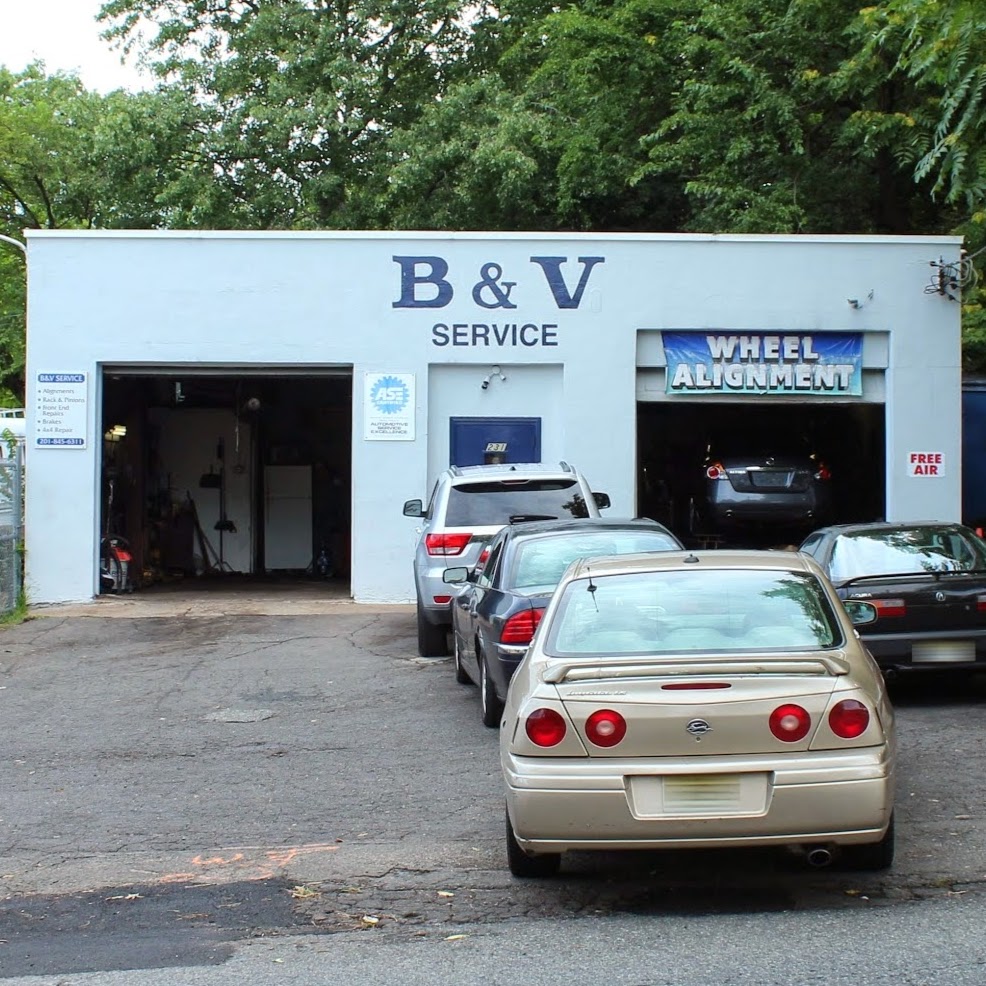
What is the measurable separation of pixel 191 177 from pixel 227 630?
15.1m

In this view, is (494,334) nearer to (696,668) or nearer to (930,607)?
(930,607)

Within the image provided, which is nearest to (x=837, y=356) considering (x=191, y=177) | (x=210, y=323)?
(x=210, y=323)

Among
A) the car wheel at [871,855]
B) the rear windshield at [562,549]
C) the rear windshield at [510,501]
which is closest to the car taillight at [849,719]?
the car wheel at [871,855]

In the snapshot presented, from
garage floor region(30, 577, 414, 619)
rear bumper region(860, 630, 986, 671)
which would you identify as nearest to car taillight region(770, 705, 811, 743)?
rear bumper region(860, 630, 986, 671)

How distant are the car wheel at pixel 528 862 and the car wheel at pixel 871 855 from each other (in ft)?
4.42

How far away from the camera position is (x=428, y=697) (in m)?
12.0

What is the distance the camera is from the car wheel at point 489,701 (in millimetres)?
10086

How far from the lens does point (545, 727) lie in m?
5.92

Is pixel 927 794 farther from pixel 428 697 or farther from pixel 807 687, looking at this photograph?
pixel 428 697

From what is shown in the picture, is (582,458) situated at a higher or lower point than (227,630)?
higher

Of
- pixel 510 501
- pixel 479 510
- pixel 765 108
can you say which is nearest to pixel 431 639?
pixel 479 510

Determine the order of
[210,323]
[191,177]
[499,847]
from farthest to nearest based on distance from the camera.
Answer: [191,177], [210,323], [499,847]

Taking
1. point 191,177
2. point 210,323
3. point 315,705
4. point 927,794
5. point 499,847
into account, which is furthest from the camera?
point 191,177

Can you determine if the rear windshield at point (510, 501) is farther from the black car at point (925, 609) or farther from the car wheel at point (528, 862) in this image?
the car wheel at point (528, 862)
